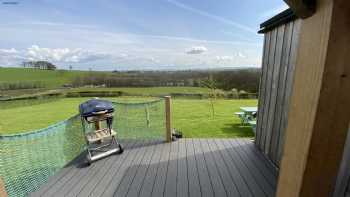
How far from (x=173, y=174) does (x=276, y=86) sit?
7.69ft

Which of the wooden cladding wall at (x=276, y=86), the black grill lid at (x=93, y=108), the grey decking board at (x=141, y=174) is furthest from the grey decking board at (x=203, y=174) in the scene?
the black grill lid at (x=93, y=108)

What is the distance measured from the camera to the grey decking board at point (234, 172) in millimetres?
2550

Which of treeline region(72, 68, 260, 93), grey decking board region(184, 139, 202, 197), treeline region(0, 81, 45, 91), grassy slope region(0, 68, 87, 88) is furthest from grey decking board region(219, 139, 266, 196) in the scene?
treeline region(0, 81, 45, 91)

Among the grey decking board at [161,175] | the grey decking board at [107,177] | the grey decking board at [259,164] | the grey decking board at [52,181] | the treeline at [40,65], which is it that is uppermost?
the treeline at [40,65]

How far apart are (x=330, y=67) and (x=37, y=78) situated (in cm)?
2211

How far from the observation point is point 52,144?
312cm

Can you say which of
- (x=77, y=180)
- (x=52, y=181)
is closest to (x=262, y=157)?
(x=77, y=180)

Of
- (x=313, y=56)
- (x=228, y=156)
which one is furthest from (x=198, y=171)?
(x=313, y=56)

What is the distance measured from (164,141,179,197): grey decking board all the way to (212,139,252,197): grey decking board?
2.88 feet

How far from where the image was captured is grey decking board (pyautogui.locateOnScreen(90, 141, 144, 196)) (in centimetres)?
260

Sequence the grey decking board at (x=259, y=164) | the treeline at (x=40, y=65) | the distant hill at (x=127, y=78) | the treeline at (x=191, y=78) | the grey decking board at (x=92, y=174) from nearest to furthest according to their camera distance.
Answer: the grey decking board at (x=92, y=174) → the grey decking board at (x=259, y=164) → the treeline at (x=191, y=78) → the distant hill at (x=127, y=78) → the treeline at (x=40, y=65)

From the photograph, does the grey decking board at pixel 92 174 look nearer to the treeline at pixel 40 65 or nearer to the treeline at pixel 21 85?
the treeline at pixel 21 85

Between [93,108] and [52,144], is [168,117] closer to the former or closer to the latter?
[93,108]

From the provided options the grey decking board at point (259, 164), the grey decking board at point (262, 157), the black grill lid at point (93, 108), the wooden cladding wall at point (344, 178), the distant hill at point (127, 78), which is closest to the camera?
the wooden cladding wall at point (344, 178)
